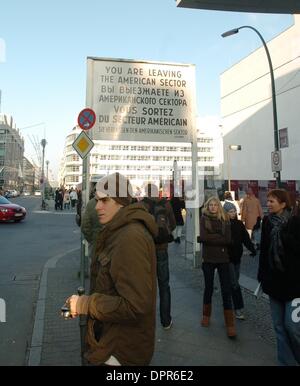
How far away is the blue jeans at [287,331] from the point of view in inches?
140

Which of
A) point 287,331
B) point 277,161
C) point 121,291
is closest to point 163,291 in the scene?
point 287,331

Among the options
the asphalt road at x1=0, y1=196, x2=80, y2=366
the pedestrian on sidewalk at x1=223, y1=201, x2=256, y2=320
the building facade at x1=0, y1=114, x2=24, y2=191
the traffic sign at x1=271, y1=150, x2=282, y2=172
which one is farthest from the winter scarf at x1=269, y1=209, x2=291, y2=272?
the building facade at x1=0, y1=114, x2=24, y2=191

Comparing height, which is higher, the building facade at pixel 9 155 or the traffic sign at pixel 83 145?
the building facade at pixel 9 155

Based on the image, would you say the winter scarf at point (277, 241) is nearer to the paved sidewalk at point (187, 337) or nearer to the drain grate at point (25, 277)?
the paved sidewalk at point (187, 337)

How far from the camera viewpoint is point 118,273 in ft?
6.71

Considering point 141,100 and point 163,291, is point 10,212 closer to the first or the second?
point 141,100

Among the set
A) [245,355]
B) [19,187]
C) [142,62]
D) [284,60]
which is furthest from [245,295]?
[19,187]

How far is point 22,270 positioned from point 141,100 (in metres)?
4.84

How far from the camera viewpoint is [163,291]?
5195 mm

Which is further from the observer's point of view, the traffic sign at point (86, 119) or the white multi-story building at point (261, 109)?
the white multi-story building at point (261, 109)

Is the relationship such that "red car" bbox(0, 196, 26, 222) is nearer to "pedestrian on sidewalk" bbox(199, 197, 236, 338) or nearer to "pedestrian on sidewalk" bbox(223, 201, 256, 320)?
"pedestrian on sidewalk" bbox(223, 201, 256, 320)

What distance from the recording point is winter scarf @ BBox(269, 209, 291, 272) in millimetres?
3586

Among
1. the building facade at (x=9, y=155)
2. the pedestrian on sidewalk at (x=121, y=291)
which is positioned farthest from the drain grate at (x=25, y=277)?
the building facade at (x=9, y=155)

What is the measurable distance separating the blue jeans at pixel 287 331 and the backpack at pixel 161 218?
5.86 ft
